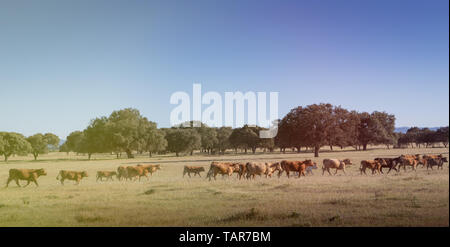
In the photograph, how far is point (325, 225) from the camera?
1043 cm

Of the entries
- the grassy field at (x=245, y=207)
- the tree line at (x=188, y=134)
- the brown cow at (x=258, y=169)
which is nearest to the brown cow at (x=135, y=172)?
the brown cow at (x=258, y=169)

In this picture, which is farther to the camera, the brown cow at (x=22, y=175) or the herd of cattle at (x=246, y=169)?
the herd of cattle at (x=246, y=169)

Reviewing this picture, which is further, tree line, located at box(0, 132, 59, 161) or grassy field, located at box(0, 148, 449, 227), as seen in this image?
tree line, located at box(0, 132, 59, 161)

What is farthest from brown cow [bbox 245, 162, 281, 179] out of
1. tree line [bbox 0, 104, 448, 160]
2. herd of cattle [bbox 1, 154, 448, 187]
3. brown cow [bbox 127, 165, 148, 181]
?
tree line [bbox 0, 104, 448, 160]

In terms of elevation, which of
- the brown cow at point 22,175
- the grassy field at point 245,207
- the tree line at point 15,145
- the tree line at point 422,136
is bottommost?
the grassy field at point 245,207

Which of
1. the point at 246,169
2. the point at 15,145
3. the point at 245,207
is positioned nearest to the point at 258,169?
the point at 246,169

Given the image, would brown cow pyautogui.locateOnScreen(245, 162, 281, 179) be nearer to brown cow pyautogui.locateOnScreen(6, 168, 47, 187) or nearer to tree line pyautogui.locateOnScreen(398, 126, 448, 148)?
brown cow pyautogui.locateOnScreen(6, 168, 47, 187)

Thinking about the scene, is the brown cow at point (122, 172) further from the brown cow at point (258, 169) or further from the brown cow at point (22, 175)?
the brown cow at point (258, 169)

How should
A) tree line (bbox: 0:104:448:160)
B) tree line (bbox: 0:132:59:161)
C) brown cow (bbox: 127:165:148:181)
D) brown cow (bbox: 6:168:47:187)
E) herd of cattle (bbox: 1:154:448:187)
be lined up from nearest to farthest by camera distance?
brown cow (bbox: 6:168:47:187) → herd of cattle (bbox: 1:154:448:187) → brown cow (bbox: 127:165:148:181) → tree line (bbox: 0:104:448:160) → tree line (bbox: 0:132:59:161)

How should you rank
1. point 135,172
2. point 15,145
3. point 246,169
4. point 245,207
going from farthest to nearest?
point 15,145 → point 135,172 → point 246,169 → point 245,207

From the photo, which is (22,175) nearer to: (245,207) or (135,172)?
(135,172)
